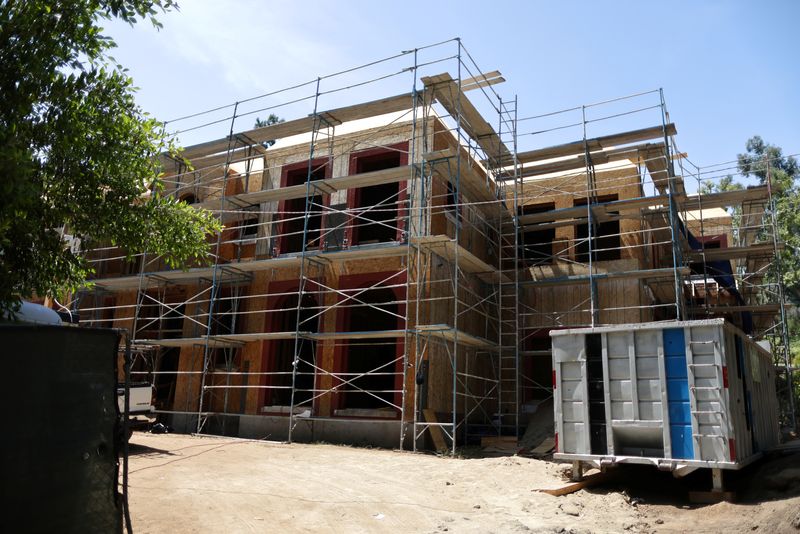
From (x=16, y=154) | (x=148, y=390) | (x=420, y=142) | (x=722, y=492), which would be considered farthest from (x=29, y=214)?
(x=420, y=142)

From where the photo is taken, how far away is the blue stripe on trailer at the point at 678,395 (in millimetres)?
9312

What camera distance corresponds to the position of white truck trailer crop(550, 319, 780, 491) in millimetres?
9180

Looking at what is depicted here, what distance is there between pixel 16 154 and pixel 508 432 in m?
15.2

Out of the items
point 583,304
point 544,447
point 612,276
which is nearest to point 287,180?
point 583,304

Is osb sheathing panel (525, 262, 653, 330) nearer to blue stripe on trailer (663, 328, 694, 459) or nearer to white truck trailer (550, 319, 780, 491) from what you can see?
white truck trailer (550, 319, 780, 491)

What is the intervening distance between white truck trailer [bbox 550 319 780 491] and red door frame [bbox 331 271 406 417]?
669cm

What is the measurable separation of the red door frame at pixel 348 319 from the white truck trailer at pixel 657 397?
669cm

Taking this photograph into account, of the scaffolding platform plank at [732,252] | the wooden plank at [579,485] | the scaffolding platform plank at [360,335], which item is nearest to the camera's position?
the wooden plank at [579,485]

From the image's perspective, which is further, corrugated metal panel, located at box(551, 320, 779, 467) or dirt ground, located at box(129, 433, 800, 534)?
corrugated metal panel, located at box(551, 320, 779, 467)

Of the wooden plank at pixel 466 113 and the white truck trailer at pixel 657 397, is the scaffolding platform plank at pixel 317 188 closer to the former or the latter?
the wooden plank at pixel 466 113

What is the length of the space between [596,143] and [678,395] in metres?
11.4

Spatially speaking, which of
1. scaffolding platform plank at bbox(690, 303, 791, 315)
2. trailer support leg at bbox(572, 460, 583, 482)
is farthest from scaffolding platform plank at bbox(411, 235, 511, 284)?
scaffolding platform plank at bbox(690, 303, 791, 315)

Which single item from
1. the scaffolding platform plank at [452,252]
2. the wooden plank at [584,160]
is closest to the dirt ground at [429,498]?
the scaffolding platform plank at [452,252]

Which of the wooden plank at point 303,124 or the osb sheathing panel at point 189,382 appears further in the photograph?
the osb sheathing panel at point 189,382
